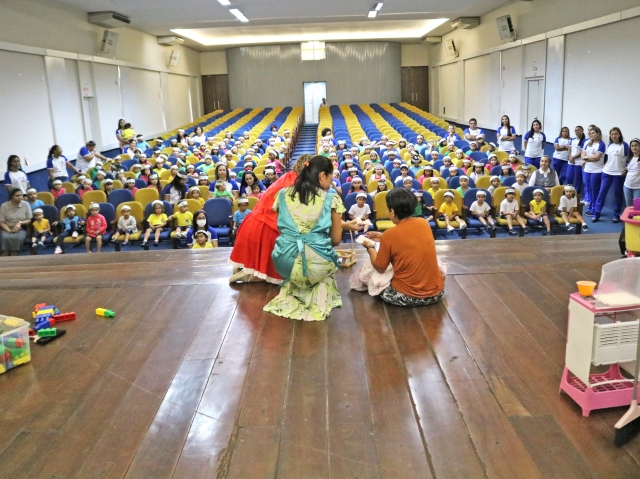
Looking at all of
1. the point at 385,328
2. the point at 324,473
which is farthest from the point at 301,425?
the point at 385,328

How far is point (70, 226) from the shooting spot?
26.1 feet

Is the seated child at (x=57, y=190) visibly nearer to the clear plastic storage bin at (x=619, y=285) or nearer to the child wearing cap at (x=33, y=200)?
the child wearing cap at (x=33, y=200)

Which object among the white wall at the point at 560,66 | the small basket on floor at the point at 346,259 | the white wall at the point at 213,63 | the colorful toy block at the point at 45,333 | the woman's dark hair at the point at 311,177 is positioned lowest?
the colorful toy block at the point at 45,333

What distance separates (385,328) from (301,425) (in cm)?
115

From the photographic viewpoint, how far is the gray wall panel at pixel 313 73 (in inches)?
955

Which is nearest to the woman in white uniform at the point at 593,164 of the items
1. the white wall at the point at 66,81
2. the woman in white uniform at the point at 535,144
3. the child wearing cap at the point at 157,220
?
the woman in white uniform at the point at 535,144

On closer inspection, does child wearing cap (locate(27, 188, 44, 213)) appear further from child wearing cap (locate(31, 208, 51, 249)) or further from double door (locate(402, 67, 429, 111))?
double door (locate(402, 67, 429, 111))

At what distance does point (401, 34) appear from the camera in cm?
2250

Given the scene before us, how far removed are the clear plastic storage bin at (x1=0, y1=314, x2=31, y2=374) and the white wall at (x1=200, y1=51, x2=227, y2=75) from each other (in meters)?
22.8

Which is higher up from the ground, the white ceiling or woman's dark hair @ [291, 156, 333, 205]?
the white ceiling

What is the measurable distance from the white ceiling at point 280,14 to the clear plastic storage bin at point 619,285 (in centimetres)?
1195

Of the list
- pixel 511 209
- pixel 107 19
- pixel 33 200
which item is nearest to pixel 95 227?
pixel 33 200

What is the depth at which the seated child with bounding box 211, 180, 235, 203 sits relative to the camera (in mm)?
8758

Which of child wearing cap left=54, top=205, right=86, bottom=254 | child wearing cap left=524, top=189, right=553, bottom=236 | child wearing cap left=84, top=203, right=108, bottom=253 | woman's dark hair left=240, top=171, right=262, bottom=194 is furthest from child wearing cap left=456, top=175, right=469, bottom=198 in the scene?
child wearing cap left=54, top=205, right=86, bottom=254
